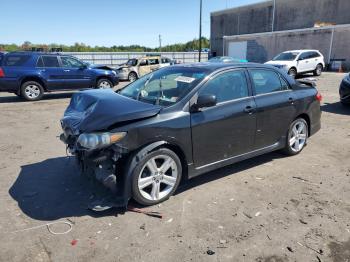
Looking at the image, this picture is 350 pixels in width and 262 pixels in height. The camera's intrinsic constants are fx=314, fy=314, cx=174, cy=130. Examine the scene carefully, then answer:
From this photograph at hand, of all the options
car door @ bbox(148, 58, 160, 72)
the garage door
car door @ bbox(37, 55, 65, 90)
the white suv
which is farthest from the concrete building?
car door @ bbox(37, 55, 65, 90)

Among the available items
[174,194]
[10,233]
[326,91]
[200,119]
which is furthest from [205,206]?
[326,91]

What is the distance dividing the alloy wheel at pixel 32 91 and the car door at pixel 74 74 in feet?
3.51

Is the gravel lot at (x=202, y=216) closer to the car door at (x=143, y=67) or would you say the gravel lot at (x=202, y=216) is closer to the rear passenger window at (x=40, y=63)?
the rear passenger window at (x=40, y=63)

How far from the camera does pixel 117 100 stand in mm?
4160

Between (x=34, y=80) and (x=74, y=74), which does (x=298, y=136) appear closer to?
(x=74, y=74)

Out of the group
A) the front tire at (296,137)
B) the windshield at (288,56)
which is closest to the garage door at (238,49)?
the windshield at (288,56)

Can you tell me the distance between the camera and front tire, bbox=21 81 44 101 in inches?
468

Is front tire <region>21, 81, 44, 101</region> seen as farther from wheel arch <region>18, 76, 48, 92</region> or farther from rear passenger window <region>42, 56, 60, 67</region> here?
rear passenger window <region>42, 56, 60, 67</region>

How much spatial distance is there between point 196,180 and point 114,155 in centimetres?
151

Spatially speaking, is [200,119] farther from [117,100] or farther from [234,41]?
[234,41]

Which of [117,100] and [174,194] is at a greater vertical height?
[117,100]

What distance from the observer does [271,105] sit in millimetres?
4863

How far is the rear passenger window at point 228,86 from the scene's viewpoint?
13.8 feet

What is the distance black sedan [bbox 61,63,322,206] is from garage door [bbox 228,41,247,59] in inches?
1231
